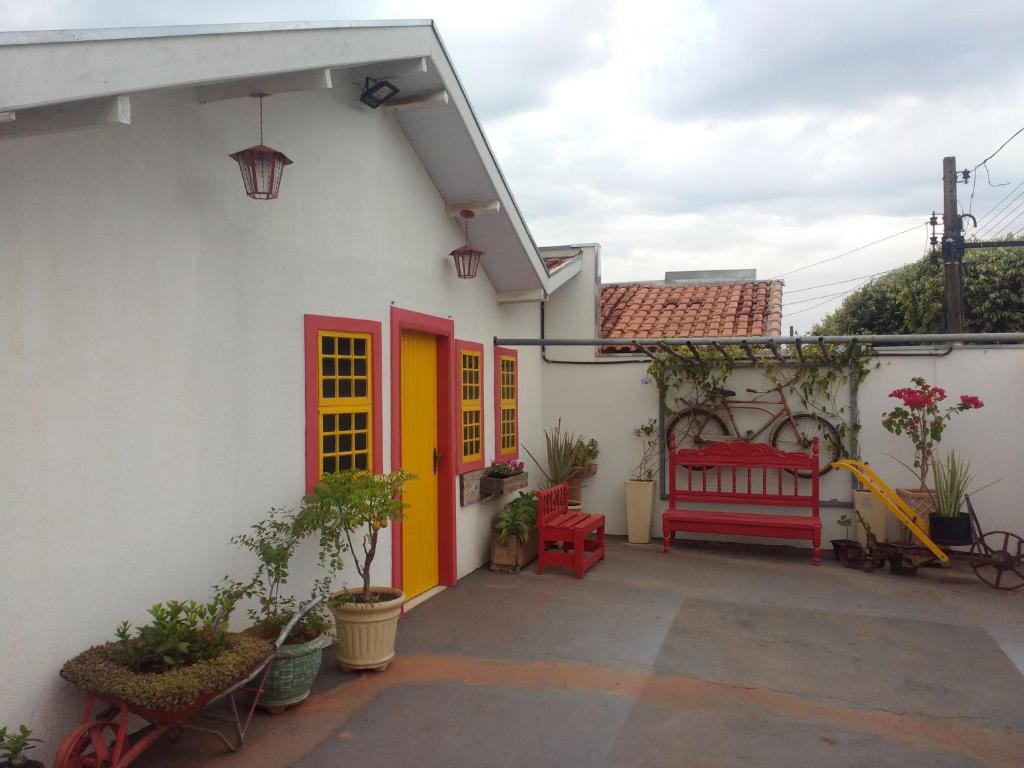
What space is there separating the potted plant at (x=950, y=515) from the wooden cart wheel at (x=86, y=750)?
710 cm

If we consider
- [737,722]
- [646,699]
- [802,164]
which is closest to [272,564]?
[646,699]

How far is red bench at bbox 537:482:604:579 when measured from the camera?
749 cm

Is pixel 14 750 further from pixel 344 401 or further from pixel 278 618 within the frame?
pixel 344 401

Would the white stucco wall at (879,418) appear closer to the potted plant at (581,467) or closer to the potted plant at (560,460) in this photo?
the potted plant at (581,467)

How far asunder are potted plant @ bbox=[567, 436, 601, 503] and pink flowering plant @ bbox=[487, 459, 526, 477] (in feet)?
4.75

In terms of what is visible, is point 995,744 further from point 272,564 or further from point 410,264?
point 410,264

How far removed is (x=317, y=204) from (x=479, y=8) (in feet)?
5.79

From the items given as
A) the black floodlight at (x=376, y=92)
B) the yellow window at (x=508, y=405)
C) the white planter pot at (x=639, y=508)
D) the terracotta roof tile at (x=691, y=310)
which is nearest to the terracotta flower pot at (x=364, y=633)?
the black floodlight at (x=376, y=92)

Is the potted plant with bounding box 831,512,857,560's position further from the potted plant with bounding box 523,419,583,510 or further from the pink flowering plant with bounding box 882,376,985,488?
the potted plant with bounding box 523,419,583,510

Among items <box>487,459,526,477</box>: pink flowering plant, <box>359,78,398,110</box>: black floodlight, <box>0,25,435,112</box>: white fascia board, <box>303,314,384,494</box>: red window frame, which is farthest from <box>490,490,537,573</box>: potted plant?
<box>0,25,435,112</box>: white fascia board

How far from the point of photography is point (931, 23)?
5848mm

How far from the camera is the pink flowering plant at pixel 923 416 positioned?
7988 millimetres

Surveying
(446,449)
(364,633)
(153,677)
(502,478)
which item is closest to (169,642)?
(153,677)

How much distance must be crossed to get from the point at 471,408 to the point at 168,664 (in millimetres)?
4527
